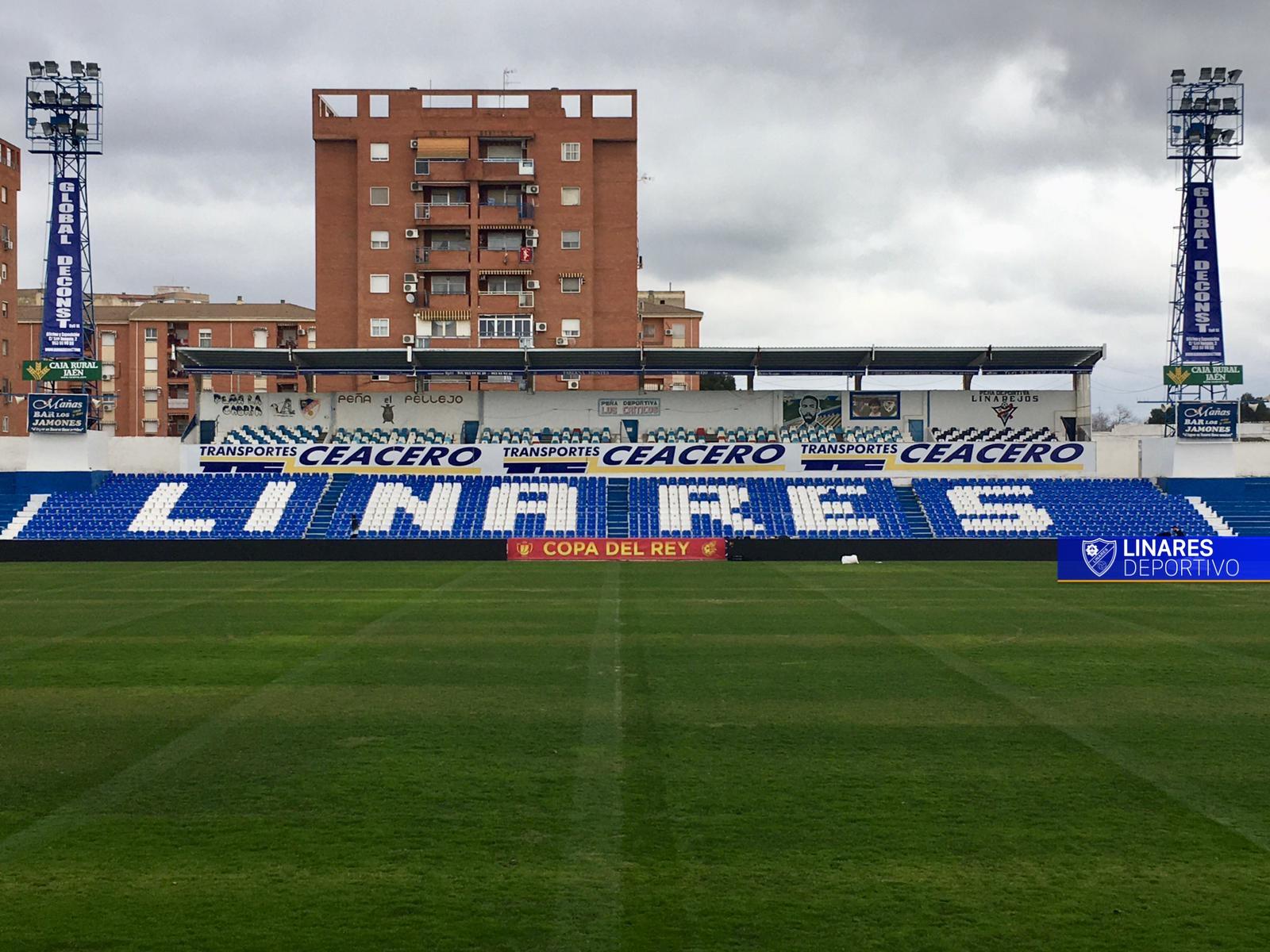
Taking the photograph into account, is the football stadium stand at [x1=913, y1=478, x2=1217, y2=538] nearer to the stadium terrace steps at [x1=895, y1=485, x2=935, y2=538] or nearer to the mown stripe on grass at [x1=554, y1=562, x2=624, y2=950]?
the stadium terrace steps at [x1=895, y1=485, x2=935, y2=538]

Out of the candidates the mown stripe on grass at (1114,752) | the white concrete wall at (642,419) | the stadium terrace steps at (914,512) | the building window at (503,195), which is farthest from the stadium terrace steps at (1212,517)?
the building window at (503,195)

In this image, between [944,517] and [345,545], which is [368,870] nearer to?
[345,545]

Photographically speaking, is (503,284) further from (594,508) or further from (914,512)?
(914,512)

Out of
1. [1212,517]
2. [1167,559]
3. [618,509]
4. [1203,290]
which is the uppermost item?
[1203,290]

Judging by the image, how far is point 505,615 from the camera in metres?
26.9

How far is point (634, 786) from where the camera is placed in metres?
12.1

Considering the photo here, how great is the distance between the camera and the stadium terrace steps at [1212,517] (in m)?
50.6

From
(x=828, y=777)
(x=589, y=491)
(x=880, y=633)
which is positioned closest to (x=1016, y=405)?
(x=589, y=491)

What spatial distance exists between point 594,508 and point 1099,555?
22.9 meters

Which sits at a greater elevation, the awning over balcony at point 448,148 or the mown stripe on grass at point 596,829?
the awning over balcony at point 448,148

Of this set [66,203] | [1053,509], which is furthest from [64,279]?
[1053,509]

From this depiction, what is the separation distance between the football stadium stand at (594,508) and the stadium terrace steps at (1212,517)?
0.12 metres

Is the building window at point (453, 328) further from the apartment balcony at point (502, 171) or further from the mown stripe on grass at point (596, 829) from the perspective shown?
the mown stripe on grass at point (596, 829)

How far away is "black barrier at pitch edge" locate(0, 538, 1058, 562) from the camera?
45688mm
